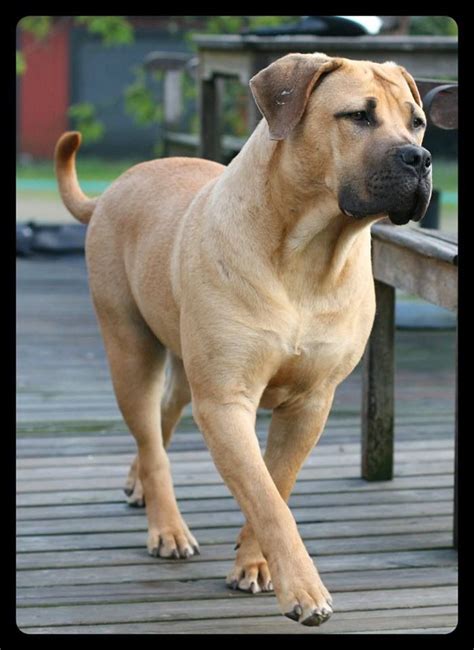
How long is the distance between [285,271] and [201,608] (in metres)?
0.86

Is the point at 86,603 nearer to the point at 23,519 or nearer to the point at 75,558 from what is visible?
the point at 75,558

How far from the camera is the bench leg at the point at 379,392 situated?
13.9 feet

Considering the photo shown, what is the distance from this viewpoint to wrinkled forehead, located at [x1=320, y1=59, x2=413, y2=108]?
2.91 meters

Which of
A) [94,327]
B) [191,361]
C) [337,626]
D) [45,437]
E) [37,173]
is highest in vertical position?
[191,361]

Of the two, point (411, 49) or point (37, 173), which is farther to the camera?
point (37, 173)

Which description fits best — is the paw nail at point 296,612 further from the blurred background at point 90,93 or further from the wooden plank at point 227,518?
the blurred background at point 90,93

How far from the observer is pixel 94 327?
271 inches

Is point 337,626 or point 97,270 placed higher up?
point 97,270

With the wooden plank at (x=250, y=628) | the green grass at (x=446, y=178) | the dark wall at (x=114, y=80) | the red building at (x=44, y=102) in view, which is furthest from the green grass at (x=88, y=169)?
the wooden plank at (x=250, y=628)

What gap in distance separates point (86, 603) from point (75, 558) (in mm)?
341

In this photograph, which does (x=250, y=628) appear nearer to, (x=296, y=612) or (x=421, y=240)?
(x=296, y=612)

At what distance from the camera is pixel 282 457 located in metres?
3.36

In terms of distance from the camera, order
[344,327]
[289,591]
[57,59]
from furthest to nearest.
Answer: [57,59]
[344,327]
[289,591]

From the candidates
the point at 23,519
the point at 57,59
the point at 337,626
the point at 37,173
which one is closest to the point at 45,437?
the point at 23,519
